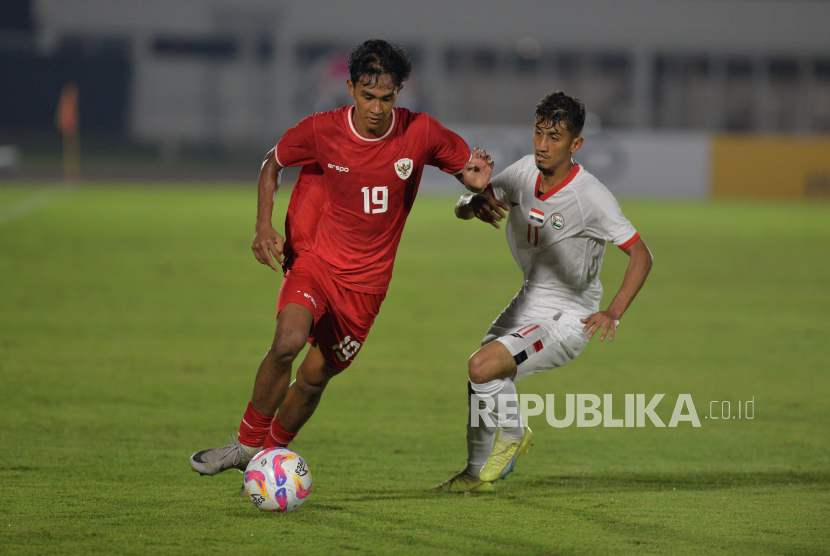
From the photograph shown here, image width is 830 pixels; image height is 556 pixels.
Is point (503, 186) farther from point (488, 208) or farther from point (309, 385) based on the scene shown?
point (309, 385)

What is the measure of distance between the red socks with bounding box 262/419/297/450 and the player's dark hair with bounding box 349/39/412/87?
6.00 ft

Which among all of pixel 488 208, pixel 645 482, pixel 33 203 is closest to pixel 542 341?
pixel 488 208

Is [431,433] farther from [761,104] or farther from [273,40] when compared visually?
[761,104]

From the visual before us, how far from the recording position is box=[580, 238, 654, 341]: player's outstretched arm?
4.70m

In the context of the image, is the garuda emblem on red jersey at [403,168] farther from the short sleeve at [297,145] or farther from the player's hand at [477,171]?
the short sleeve at [297,145]

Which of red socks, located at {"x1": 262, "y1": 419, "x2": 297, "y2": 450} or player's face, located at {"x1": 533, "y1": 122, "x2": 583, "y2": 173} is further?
red socks, located at {"x1": 262, "y1": 419, "x2": 297, "y2": 450}

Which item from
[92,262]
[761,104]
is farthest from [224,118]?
[92,262]

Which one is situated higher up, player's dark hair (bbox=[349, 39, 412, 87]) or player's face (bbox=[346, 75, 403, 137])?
player's dark hair (bbox=[349, 39, 412, 87])

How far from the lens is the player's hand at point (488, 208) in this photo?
5156 millimetres

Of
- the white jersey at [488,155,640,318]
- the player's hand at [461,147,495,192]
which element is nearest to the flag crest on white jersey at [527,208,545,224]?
the white jersey at [488,155,640,318]

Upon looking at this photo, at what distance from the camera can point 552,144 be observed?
494cm

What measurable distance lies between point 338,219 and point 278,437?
1193mm

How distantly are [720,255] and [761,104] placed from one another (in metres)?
25.4

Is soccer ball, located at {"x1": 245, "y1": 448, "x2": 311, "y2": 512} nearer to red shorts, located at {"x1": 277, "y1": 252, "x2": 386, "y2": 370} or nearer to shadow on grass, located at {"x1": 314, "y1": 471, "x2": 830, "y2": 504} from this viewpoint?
shadow on grass, located at {"x1": 314, "y1": 471, "x2": 830, "y2": 504}
